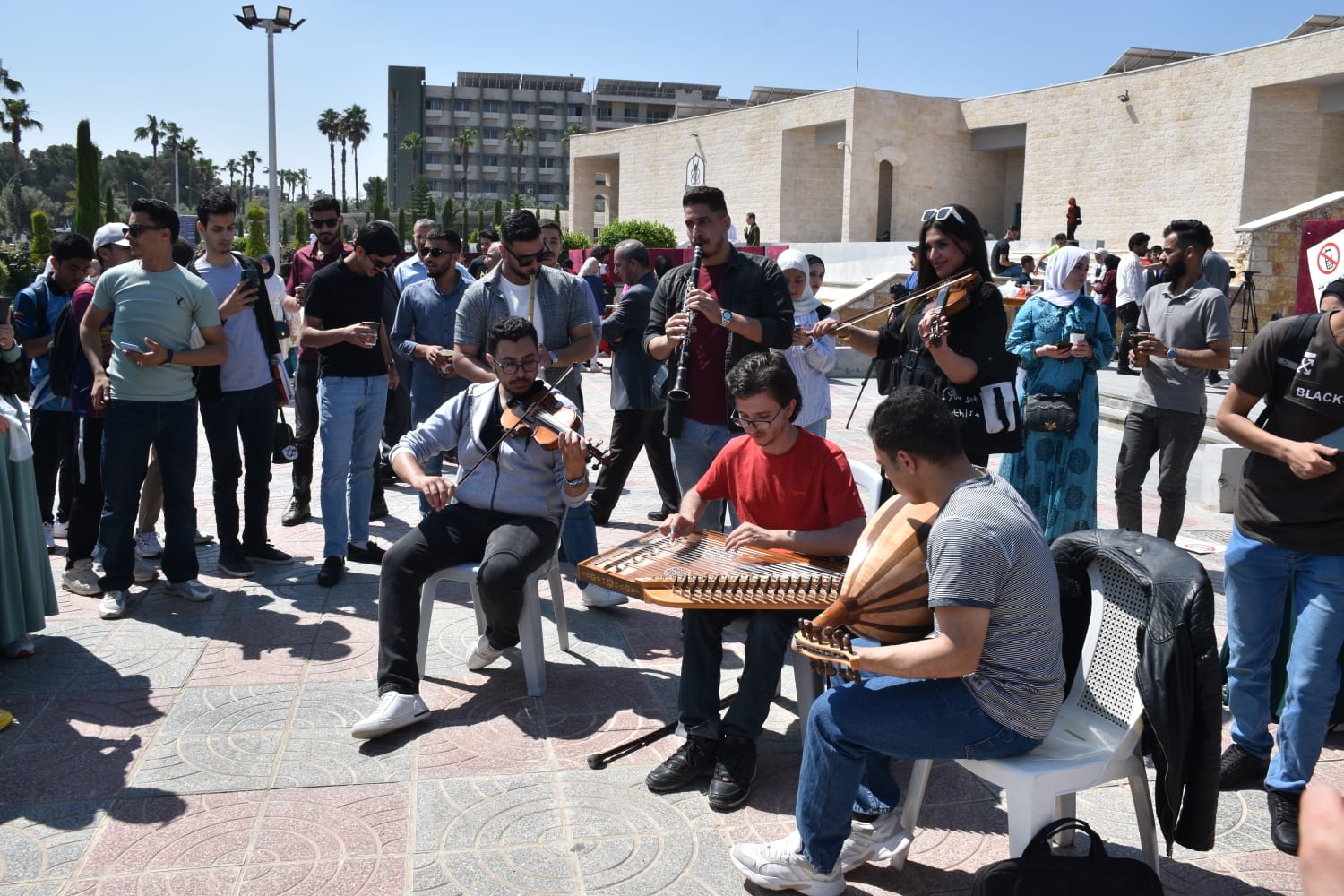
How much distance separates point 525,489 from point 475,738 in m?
1.05

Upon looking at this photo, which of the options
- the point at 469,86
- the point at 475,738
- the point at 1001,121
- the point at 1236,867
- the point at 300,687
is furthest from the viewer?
the point at 469,86

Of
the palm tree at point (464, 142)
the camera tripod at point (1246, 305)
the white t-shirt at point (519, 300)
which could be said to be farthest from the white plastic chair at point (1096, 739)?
the palm tree at point (464, 142)

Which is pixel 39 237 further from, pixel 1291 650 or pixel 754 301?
pixel 1291 650

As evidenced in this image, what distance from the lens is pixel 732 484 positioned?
12.7 ft

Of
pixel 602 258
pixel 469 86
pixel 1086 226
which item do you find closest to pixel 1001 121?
pixel 1086 226

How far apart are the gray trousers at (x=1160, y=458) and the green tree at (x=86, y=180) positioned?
38.2 meters

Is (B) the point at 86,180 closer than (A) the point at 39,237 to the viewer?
No

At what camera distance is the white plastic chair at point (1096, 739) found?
2590 mm

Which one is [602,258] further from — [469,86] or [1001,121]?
[469,86]

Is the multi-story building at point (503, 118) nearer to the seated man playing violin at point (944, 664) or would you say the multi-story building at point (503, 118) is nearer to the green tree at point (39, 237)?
the green tree at point (39, 237)

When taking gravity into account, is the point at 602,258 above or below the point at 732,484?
above

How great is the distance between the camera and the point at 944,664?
252 cm

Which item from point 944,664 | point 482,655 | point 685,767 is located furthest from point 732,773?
point 482,655

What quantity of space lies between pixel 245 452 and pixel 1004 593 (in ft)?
15.3
